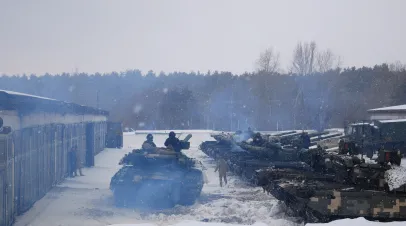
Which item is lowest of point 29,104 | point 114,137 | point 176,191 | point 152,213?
point 152,213

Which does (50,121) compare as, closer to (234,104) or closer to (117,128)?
(117,128)

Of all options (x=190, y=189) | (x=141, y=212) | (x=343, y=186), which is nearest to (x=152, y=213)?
(x=141, y=212)

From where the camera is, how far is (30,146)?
1191cm

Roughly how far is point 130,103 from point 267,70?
22040mm

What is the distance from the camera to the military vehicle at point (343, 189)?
8492 mm

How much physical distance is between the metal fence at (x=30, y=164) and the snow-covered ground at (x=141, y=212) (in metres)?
0.35

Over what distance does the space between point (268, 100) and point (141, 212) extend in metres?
45.8

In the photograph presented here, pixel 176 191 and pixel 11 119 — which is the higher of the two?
pixel 11 119

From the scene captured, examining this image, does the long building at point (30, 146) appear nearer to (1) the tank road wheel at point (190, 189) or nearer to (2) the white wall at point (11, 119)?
(2) the white wall at point (11, 119)

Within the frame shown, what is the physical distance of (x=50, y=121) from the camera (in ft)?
47.3

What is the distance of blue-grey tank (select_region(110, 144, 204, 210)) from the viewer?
1200 cm

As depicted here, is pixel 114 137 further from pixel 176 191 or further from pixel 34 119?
pixel 176 191

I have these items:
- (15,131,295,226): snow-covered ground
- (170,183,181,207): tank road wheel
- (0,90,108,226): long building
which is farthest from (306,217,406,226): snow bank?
(0,90,108,226): long building

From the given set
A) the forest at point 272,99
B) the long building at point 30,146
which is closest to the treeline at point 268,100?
the forest at point 272,99
